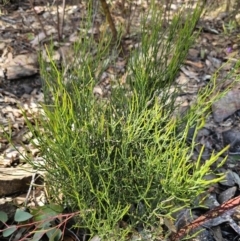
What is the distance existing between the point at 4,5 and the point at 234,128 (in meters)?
1.47

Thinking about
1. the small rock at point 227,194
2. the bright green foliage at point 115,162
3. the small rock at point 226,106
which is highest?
the bright green foliage at point 115,162

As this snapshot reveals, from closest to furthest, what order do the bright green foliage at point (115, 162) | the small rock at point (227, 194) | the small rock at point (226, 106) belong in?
the bright green foliage at point (115, 162), the small rock at point (227, 194), the small rock at point (226, 106)

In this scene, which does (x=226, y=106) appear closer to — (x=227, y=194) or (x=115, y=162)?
(x=227, y=194)

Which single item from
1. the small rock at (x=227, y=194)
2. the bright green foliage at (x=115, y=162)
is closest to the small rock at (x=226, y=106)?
the small rock at (x=227, y=194)

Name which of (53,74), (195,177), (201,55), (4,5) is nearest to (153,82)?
(53,74)

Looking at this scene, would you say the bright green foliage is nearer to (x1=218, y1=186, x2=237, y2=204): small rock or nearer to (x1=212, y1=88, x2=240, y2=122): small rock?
(x1=218, y1=186, x2=237, y2=204): small rock

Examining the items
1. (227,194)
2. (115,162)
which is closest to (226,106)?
(227,194)

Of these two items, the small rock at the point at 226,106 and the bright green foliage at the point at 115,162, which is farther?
the small rock at the point at 226,106

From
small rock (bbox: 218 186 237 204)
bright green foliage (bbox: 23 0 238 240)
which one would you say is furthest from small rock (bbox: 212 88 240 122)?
bright green foliage (bbox: 23 0 238 240)

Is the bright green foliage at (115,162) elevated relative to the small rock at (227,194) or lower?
elevated

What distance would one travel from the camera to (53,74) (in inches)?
52.9

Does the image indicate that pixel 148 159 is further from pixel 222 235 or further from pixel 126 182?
pixel 222 235

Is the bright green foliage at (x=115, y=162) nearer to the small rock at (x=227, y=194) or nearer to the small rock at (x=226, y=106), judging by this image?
the small rock at (x=227, y=194)

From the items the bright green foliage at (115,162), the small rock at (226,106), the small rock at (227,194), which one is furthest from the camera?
the small rock at (226,106)
